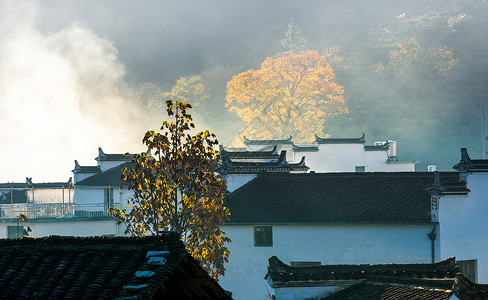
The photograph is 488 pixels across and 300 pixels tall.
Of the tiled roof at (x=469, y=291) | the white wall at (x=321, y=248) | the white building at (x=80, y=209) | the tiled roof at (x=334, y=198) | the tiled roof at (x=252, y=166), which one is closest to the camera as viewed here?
the tiled roof at (x=469, y=291)

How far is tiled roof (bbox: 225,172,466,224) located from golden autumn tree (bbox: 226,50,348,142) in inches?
2616

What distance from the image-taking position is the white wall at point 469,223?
33188mm

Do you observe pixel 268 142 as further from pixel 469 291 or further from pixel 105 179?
pixel 469 291

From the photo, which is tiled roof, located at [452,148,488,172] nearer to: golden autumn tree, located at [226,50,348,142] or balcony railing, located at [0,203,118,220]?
balcony railing, located at [0,203,118,220]

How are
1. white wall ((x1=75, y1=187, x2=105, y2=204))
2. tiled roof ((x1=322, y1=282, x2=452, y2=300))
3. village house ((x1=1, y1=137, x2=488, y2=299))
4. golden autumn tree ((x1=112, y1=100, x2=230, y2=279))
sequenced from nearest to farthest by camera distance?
tiled roof ((x1=322, y1=282, x2=452, y2=300))
golden autumn tree ((x1=112, y1=100, x2=230, y2=279))
village house ((x1=1, y1=137, x2=488, y2=299))
white wall ((x1=75, y1=187, x2=105, y2=204))

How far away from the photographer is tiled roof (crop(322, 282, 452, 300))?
1864 centimetres

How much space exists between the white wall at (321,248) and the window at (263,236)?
7.7 inches

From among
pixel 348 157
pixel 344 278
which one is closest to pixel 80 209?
pixel 344 278

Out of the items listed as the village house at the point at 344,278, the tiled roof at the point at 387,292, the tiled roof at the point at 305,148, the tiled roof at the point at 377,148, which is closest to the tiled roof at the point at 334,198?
the village house at the point at 344,278

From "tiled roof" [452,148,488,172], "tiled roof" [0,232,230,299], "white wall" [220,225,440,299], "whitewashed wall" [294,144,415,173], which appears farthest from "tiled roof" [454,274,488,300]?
"whitewashed wall" [294,144,415,173]

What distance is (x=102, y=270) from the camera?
10.5 meters

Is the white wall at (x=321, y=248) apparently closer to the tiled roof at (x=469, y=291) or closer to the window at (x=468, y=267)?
the window at (x=468, y=267)

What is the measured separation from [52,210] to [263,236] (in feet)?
54.7

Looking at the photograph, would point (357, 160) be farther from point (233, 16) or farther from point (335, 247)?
point (233, 16)
